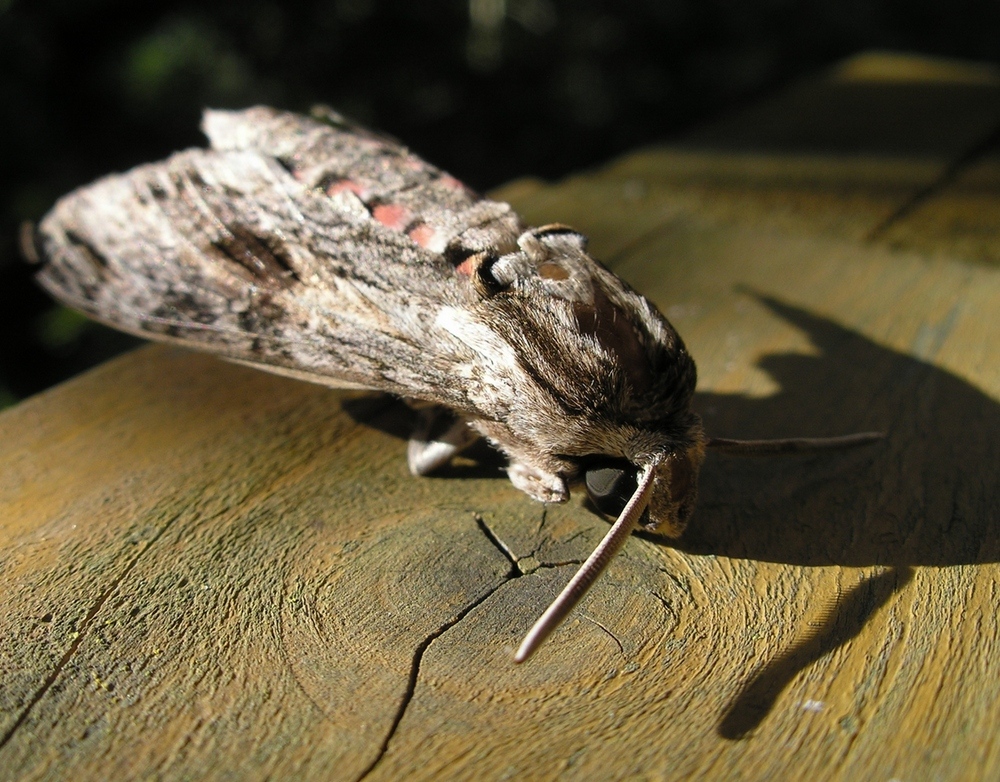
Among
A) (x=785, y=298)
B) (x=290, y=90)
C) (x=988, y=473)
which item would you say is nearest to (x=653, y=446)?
(x=988, y=473)

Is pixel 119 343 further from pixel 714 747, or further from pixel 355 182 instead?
pixel 714 747

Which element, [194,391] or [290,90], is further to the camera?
[290,90]

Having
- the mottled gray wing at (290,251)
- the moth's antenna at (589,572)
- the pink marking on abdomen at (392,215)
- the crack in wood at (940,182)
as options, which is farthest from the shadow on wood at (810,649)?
the crack in wood at (940,182)

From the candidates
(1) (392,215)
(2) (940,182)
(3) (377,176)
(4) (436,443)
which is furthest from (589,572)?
(2) (940,182)

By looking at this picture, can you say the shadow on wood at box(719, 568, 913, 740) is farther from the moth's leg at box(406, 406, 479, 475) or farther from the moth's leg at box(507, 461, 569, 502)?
the moth's leg at box(406, 406, 479, 475)

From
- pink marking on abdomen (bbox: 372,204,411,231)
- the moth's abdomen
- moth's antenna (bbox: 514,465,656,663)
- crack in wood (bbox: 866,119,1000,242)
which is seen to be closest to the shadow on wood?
moth's antenna (bbox: 514,465,656,663)

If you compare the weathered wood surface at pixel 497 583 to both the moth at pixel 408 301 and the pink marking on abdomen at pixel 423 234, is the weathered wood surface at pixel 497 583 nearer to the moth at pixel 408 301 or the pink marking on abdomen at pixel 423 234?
the moth at pixel 408 301
